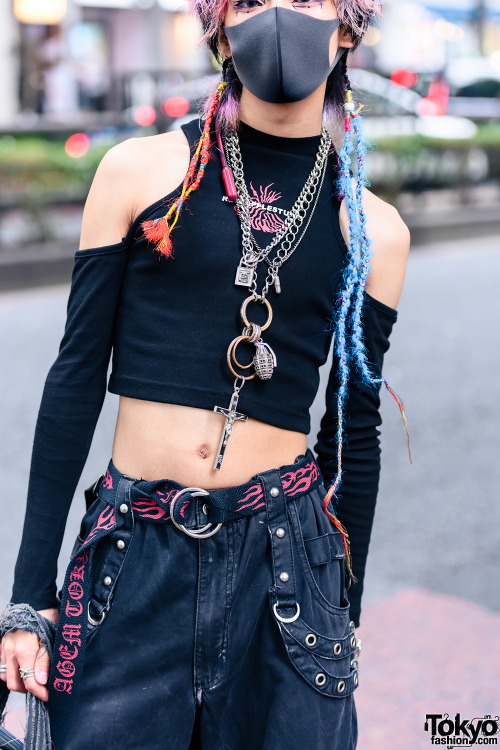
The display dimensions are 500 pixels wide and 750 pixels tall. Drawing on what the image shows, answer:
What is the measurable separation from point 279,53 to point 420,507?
141 inches

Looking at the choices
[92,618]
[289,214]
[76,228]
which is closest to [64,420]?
[92,618]

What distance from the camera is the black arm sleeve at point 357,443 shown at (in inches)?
80.0

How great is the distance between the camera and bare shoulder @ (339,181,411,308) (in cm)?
198

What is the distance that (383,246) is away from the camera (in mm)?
1985

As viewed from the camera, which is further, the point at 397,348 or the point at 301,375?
the point at 397,348

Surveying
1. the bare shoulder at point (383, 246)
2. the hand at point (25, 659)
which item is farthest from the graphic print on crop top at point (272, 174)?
the hand at point (25, 659)

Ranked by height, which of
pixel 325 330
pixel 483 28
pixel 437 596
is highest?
pixel 483 28

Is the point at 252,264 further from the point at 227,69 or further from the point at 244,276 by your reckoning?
the point at 227,69

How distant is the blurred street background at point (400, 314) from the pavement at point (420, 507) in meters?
0.01

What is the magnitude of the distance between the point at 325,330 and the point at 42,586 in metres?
0.72

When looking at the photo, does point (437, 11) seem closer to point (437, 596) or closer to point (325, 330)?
point (437, 596)

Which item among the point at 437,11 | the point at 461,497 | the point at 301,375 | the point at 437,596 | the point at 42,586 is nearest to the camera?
the point at 42,586

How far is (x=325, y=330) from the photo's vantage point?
1.94 m

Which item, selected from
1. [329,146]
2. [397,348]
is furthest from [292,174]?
[397,348]
